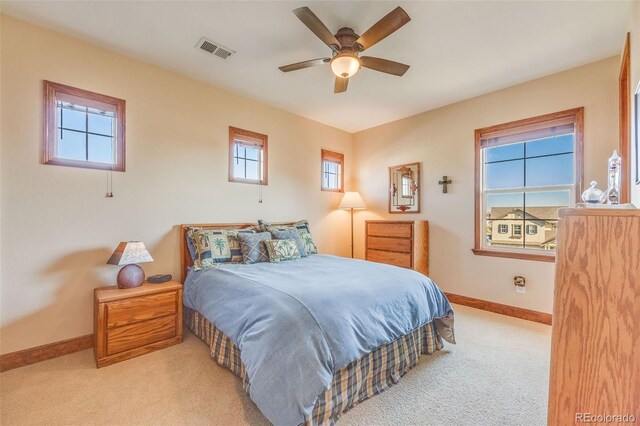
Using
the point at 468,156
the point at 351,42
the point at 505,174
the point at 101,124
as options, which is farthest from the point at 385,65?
the point at 101,124

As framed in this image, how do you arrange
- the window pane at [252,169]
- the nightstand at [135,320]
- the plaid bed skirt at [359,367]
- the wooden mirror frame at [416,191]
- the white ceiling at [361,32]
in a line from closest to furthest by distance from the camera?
the plaid bed skirt at [359,367], the white ceiling at [361,32], the nightstand at [135,320], the window pane at [252,169], the wooden mirror frame at [416,191]

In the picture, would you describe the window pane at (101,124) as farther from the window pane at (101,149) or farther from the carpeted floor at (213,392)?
the carpeted floor at (213,392)

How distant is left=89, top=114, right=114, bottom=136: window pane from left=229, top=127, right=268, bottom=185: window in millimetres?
1259

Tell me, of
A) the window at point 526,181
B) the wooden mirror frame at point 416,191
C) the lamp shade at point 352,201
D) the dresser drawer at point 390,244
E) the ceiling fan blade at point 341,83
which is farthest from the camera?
the lamp shade at point 352,201

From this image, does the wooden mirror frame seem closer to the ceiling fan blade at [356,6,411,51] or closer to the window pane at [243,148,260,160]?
the window pane at [243,148,260,160]

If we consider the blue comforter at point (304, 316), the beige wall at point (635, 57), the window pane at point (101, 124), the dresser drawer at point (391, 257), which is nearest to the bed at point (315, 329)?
the blue comforter at point (304, 316)

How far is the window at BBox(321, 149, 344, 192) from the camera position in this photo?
15.8 ft

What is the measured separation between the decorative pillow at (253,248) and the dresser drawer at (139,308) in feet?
2.59

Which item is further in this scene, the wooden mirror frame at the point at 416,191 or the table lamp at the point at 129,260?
the wooden mirror frame at the point at 416,191

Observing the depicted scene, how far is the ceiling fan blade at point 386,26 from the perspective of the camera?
1.83 meters

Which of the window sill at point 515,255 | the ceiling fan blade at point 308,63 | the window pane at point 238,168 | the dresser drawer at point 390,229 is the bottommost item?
the window sill at point 515,255

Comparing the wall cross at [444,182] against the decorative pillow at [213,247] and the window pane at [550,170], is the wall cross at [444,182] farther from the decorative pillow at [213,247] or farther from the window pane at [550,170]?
the decorative pillow at [213,247]

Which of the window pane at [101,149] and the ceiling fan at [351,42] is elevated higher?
the ceiling fan at [351,42]

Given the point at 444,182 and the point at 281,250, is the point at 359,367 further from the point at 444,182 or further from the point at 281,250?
the point at 444,182
